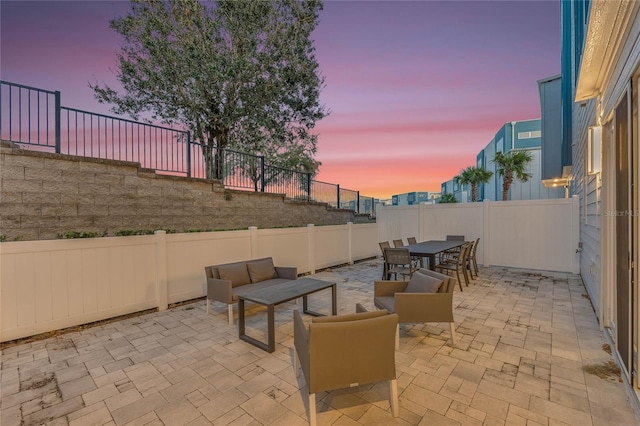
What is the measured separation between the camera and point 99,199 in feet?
16.0

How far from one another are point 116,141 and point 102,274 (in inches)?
106

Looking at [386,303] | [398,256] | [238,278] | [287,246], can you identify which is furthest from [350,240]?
[386,303]

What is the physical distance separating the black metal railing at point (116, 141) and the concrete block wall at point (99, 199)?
0.27 metres

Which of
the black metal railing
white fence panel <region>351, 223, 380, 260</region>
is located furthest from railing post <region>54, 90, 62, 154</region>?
white fence panel <region>351, 223, 380, 260</region>

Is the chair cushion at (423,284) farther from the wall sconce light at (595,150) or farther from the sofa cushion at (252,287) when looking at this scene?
the wall sconce light at (595,150)

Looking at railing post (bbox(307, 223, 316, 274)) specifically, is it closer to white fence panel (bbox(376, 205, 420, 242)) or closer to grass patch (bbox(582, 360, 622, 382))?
white fence panel (bbox(376, 205, 420, 242))

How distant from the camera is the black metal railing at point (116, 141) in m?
4.26

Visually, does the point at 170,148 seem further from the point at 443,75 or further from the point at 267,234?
the point at 443,75

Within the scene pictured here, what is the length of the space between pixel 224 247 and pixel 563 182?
530 inches

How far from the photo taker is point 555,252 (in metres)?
7.29

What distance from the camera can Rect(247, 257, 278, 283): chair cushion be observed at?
4886 millimetres

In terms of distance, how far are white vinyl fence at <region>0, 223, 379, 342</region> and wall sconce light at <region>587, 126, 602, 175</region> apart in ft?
19.6

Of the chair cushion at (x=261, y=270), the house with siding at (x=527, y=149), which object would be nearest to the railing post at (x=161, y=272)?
the chair cushion at (x=261, y=270)

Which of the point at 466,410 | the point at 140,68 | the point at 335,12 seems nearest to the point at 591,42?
the point at 466,410
